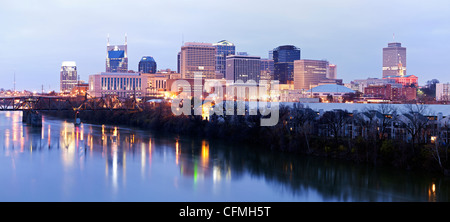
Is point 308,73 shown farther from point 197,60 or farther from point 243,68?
point 197,60

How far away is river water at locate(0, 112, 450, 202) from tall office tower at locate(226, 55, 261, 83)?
2578 inches

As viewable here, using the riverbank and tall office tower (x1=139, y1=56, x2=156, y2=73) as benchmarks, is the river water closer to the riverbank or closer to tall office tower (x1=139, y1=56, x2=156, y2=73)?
the riverbank

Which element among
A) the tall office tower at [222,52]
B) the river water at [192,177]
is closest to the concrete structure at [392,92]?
the tall office tower at [222,52]

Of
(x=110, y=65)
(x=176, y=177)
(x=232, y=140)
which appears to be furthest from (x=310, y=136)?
(x=110, y=65)

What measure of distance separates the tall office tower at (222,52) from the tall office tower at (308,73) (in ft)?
56.5

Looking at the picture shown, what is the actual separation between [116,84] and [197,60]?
1731 centimetres

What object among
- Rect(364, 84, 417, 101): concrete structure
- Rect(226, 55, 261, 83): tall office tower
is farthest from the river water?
Rect(226, 55, 261, 83): tall office tower

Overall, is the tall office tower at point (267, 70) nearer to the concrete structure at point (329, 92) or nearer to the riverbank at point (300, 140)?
the concrete structure at point (329, 92)

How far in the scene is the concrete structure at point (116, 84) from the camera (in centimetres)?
7450

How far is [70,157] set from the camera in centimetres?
1488

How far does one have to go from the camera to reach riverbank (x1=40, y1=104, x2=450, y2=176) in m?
12.3

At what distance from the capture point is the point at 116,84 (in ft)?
247

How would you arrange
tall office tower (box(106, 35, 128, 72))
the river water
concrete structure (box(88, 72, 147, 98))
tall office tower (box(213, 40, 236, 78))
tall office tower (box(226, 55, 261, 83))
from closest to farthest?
the river water < concrete structure (box(88, 72, 147, 98)) < tall office tower (box(226, 55, 261, 83)) < tall office tower (box(213, 40, 236, 78)) < tall office tower (box(106, 35, 128, 72))
